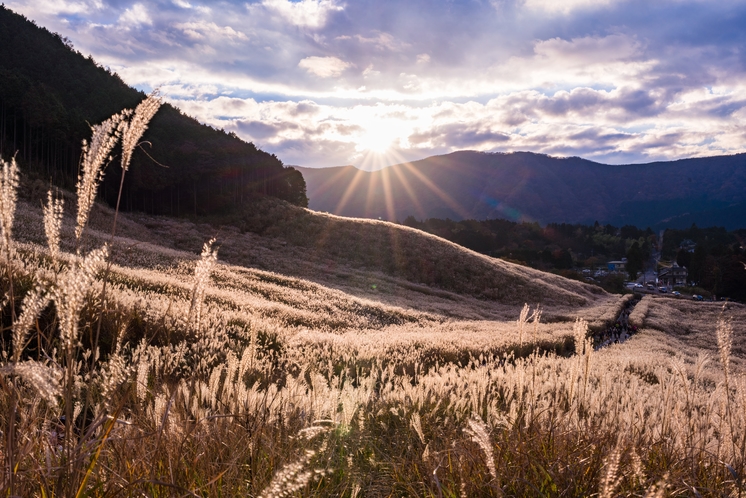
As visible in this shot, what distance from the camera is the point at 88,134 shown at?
5025 cm

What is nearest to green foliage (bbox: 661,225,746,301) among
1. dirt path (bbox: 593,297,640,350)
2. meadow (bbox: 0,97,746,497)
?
dirt path (bbox: 593,297,640,350)

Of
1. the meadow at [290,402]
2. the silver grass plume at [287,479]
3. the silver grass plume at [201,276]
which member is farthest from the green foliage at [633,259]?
the silver grass plume at [287,479]

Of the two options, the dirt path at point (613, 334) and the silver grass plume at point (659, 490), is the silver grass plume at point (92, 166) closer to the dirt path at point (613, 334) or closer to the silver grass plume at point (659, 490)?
the silver grass plume at point (659, 490)

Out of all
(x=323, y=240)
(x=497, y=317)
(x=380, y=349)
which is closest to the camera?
(x=380, y=349)

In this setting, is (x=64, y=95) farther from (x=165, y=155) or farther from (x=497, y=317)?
(x=497, y=317)

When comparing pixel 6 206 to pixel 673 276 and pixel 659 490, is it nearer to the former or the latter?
pixel 659 490

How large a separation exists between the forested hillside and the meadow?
48312 mm

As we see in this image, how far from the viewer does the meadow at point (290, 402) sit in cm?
216

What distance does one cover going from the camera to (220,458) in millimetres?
2936

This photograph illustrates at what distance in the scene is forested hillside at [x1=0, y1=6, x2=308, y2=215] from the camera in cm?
6025

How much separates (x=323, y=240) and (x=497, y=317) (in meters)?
26.3

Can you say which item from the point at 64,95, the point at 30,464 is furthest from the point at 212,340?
the point at 64,95

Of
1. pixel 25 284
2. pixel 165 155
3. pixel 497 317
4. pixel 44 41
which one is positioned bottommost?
pixel 497 317

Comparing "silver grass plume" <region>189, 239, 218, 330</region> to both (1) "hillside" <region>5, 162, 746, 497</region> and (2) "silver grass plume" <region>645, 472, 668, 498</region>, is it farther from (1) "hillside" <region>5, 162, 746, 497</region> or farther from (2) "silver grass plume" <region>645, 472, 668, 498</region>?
(2) "silver grass plume" <region>645, 472, 668, 498</region>
